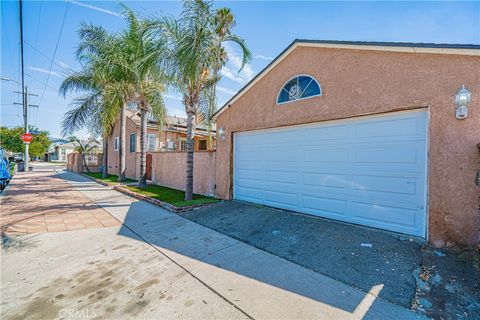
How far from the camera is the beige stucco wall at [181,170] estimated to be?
976 centimetres

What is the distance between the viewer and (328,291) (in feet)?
10.4

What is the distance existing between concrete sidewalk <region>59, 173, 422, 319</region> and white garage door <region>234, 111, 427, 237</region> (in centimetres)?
231

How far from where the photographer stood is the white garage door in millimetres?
4680

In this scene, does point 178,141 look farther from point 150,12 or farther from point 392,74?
point 392,74

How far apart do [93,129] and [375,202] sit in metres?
15.9

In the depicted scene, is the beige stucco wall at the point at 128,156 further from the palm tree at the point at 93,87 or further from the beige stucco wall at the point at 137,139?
the palm tree at the point at 93,87

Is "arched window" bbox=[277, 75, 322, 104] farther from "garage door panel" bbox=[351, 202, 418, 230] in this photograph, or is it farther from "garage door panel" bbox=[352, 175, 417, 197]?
"garage door panel" bbox=[351, 202, 418, 230]

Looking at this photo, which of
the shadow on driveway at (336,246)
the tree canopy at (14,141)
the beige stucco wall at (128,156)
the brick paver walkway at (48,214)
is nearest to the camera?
the shadow on driveway at (336,246)

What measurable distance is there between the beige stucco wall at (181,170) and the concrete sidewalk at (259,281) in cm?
414

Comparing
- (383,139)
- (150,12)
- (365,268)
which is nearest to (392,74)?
(383,139)

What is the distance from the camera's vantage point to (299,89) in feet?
21.6

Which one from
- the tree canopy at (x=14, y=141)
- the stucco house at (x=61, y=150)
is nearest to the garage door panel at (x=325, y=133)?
the tree canopy at (x=14, y=141)

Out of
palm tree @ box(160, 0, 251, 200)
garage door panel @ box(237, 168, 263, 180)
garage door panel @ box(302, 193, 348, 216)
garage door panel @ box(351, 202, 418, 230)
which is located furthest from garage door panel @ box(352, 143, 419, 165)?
palm tree @ box(160, 0, 251, 200)

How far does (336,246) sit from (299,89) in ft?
14.5
